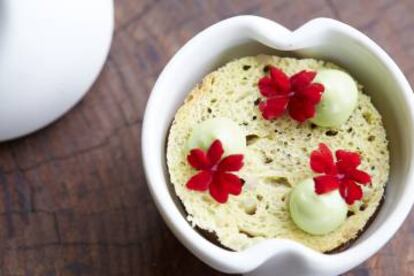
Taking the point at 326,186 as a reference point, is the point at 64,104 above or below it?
below

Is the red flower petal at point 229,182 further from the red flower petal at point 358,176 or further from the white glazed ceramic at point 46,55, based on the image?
the white glazed ceramic at point 46,55

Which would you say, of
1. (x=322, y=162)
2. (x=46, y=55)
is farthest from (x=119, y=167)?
(x=322, y=162)

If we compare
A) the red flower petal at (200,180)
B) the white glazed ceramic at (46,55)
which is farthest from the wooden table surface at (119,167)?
the red flower petal at (200,180)

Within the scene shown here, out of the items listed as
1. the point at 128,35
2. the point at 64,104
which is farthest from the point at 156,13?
the point at 64,104

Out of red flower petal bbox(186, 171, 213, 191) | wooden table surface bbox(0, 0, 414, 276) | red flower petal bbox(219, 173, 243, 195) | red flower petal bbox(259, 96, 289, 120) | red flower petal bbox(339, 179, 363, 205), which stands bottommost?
wooden table surface bbox(0, 0, 414, 276)

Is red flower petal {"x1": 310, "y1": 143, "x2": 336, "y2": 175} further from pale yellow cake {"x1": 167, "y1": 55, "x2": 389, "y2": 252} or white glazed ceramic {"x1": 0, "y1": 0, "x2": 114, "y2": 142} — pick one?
white glazed ceramic {"x1": 0, "y1": 0, "x2": 114, "y2": 142}

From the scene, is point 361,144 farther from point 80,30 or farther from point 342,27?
point 80,30

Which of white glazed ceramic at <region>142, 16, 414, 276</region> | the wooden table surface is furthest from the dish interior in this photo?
the wooden table surface
